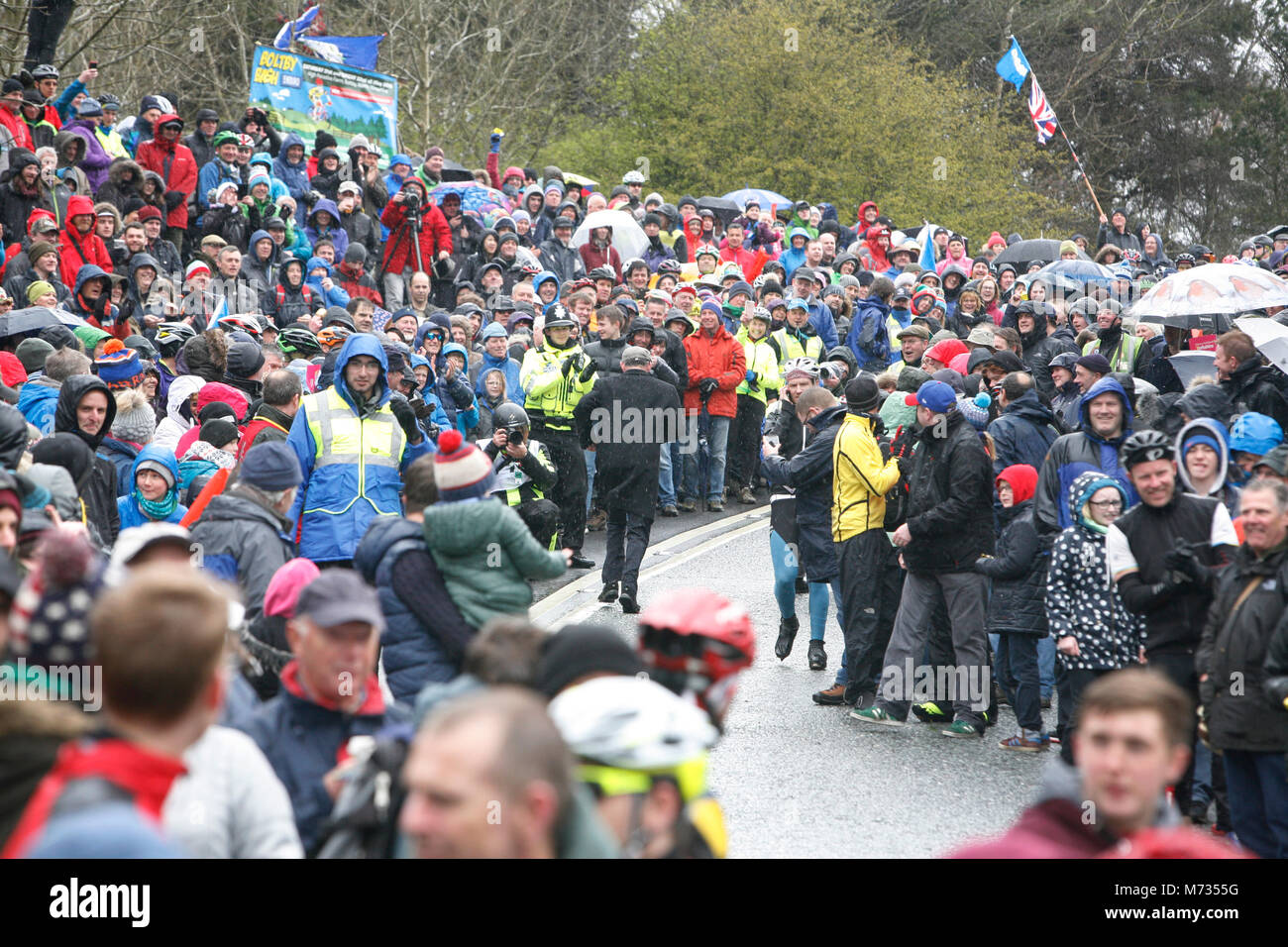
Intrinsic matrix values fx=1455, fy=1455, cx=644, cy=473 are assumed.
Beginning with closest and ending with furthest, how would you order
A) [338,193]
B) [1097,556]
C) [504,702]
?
[504,702] < [1097,556] < [338,193]

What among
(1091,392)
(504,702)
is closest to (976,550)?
(1091,392)

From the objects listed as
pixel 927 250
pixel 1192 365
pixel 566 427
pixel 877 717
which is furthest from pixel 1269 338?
pixel 927 250

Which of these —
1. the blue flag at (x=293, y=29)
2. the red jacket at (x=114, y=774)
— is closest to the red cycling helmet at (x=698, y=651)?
the red jacket at (x=114, y=774)

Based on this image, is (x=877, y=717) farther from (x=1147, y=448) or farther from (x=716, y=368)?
(x=716, y=368)

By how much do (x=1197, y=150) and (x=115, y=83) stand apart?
34.1 meters

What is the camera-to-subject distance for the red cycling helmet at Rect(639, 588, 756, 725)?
4172 millimetres

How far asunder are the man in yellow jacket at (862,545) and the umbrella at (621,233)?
433 inches

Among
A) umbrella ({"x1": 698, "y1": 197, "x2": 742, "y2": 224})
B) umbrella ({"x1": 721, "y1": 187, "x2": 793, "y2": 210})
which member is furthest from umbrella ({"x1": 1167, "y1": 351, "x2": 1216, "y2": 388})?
umbrella ({"x1": 721, "y1": 187, "x2": 793, "y2": 210})

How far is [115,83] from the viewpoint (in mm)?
29766

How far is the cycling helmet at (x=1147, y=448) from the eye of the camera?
7.30 meters

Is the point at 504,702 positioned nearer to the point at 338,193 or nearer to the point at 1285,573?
the point at 1285,573

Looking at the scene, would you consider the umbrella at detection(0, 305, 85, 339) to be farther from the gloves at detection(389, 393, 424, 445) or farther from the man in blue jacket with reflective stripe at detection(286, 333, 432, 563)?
the man in blue jacket with reflective stripe at detection(286, 333, 432, 563)

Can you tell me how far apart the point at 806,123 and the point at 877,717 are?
26870mm

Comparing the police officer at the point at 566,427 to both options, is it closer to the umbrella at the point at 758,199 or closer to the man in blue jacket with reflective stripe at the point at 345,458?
the man in blue jacket with reflective stripe at the point at 345,458
